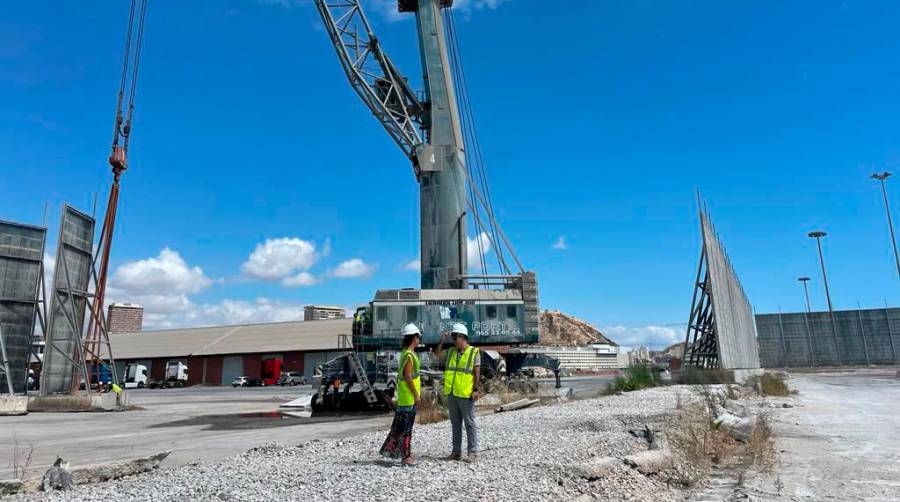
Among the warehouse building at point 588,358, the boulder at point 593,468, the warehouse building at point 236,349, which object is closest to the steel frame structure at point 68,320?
the boulder at point 593,468

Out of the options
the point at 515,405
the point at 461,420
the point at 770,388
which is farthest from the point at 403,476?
the point at 770,388

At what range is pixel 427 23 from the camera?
3064 centimetres

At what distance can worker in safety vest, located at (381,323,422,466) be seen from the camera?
6.62 meters

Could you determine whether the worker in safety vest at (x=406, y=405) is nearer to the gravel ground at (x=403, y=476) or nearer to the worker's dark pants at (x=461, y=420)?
the gravel ground at (x=403, y=476)

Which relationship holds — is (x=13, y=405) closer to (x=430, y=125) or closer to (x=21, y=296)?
(x=21, y=296)

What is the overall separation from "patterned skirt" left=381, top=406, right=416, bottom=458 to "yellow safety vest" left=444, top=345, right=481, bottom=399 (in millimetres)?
548

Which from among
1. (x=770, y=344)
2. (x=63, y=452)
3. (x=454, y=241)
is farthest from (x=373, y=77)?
(x=770, y=344)

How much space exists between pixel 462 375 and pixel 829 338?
68.1m

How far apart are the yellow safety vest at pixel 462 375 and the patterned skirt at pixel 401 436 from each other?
548 mm

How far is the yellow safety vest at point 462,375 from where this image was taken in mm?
6906

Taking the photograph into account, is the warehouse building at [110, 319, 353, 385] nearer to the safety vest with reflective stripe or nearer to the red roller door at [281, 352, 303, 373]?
the red roller door at [281, 352, 303, 373]

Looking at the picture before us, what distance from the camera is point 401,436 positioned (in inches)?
261

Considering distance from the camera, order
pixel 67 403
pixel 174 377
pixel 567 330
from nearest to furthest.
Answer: pixel 67 403 → pixel 174 377 → pixel 567 330

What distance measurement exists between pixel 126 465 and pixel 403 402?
9.76ft
